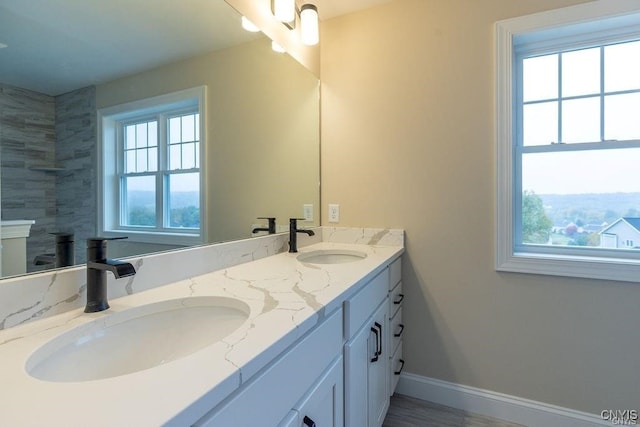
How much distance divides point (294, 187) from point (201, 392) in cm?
159

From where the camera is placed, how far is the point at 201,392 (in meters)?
0.47

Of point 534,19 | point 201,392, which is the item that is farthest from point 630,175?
point 201,392

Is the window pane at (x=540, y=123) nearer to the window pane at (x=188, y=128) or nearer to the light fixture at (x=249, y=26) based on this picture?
the light fixture at (x=249, y=26)

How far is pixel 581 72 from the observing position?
164 centimetres

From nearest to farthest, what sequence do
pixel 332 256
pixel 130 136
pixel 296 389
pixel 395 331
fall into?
pixel 296 389, pixel 130 136, pixel 395 331, pixel 332 256

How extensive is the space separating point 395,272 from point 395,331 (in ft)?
1.04

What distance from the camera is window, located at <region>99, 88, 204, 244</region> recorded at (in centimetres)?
99

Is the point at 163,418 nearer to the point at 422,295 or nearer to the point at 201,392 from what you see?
the point at 201,392

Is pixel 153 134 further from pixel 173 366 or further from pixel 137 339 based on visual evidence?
pixel 173 366

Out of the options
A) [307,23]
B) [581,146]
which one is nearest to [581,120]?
[581,146]

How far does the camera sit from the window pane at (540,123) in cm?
169

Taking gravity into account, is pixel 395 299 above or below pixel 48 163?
below

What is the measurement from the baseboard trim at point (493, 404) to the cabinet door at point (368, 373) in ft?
1.30

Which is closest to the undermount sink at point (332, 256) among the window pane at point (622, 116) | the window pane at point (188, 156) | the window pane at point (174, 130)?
the window pane at point (188, 156)
